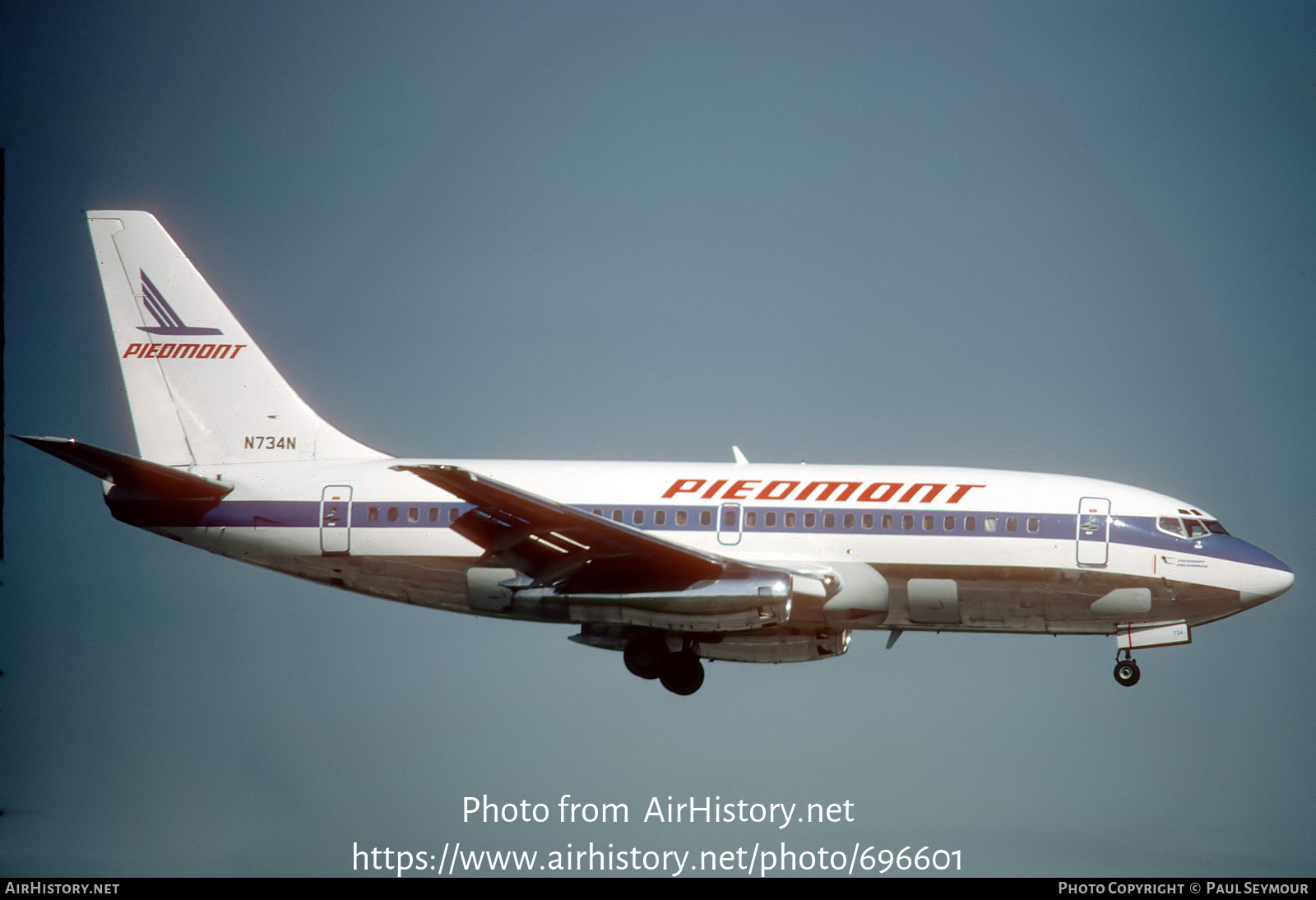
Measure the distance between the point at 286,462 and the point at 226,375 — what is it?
348 centimetres

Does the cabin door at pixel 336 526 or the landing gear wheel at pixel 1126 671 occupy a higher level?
the cabin door at pixel 336 526

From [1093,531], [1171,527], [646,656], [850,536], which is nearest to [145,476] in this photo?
[646,656]

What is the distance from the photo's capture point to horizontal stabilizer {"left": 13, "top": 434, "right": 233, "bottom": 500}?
32844mm

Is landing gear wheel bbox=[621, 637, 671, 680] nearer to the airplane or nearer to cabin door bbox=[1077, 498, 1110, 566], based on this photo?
the airplane

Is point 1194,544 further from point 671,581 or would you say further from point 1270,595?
point 671,581

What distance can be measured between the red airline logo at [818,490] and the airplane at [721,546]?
5cm

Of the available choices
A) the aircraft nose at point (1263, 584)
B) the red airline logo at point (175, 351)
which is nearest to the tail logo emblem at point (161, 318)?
the red airline logo at point (175, 351)

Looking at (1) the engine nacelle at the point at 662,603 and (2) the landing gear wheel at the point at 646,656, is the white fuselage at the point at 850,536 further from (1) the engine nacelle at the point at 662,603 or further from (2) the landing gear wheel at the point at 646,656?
(2) the landing gear wheel at the point at 646,656

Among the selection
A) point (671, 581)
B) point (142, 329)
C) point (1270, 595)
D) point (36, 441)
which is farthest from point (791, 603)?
point (142, 329)

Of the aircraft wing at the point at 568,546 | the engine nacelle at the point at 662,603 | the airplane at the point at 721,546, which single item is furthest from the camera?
the airplane at the point at 721,546

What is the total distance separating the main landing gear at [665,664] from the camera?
35.4 meters

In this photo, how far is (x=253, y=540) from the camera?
34.2 m

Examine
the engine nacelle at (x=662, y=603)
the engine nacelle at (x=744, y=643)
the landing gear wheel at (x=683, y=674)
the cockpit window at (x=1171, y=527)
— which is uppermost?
the cockpit window at (x=1171, y=527)

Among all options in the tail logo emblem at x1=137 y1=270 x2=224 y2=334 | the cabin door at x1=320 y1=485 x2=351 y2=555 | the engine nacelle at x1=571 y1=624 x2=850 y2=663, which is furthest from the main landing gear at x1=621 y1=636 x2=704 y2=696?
the tail logo emblem at x1=137 y1=270 x2=224 y2=334
